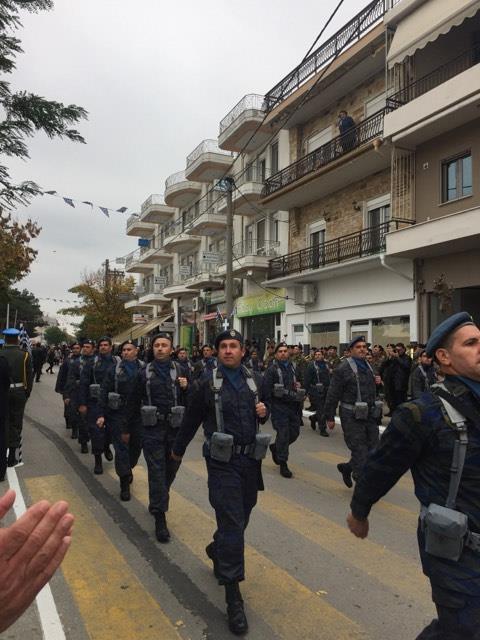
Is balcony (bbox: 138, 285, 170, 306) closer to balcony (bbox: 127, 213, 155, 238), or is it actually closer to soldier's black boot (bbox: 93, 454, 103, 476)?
balcony (bbox: 127, 213, 155, 238)

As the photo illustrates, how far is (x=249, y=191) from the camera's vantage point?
82.5ft

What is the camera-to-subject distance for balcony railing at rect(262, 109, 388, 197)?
17.8m

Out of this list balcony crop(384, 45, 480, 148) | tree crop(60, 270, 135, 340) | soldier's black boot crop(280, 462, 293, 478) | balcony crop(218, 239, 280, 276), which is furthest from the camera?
tree crop(60, 270, 135, 340)

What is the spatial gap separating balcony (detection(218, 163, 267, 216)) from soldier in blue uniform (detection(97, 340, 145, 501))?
18.3 meters

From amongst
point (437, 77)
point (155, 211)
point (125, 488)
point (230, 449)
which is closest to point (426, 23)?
point (437, 77)

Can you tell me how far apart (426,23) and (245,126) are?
11338mm

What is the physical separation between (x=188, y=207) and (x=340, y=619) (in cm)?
3452

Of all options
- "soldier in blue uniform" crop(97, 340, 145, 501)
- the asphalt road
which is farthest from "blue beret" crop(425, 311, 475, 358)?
"soldier in blue uniform" crop(97, 340, 145, 501)

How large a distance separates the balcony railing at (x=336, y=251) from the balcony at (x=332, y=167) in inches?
85.0

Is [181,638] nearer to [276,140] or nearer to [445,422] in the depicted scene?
[445,422]

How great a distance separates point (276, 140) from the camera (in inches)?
982

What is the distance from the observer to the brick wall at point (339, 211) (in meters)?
19.0

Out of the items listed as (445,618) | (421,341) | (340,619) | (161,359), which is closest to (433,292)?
(421,341)

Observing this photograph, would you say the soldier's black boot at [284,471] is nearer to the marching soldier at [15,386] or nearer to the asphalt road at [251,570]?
the asphalt road at [251,570]
